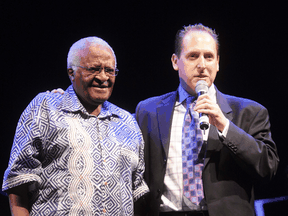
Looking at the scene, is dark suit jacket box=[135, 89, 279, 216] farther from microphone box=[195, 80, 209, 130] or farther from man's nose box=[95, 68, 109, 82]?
man's nose box=[95, 68, 109, 82]

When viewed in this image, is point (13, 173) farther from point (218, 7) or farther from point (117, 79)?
point (218, 7)

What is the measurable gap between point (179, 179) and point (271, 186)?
211 centimetres

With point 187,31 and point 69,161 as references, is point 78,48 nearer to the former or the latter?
point 69,161

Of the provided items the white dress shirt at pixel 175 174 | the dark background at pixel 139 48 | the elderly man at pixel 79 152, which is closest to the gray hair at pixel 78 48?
the elderly man at pixel 79 152

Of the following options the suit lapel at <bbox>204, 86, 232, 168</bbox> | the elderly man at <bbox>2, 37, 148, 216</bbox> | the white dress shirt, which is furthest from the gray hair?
the suit lapel at <bbox>204, 86, 232, 168</bbox>

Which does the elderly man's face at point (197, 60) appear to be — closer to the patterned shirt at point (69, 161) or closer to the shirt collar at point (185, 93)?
the shirt collar at point (185, 93)

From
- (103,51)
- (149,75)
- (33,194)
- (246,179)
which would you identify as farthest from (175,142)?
(149,75)

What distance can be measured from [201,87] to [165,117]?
40cm

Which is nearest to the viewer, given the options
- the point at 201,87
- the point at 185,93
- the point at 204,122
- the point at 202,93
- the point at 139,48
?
the point at 204,122

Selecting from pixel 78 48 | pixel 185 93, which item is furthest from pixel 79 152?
pixel 185 93

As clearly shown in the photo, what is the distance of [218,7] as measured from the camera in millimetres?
3479

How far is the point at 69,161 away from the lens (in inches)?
67.2

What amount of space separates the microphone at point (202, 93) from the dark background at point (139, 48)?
165 centimetres

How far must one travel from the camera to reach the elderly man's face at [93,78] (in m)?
1.92
